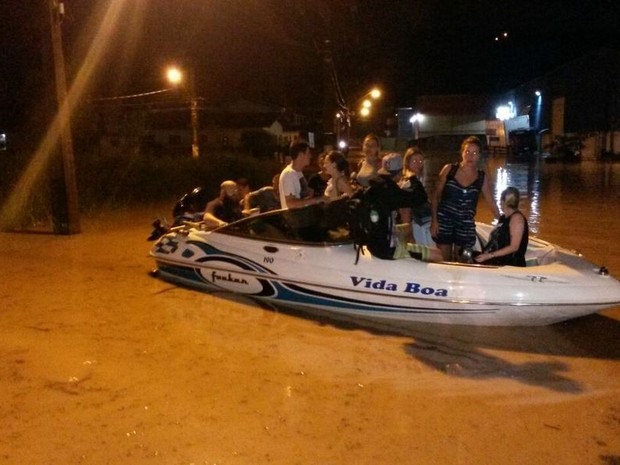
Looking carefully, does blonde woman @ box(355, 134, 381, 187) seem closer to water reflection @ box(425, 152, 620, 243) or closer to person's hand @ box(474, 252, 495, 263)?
person's hand @ box(474, 252, 495, 263)

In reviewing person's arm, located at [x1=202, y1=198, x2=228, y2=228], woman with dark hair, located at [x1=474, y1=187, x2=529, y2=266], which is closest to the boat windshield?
person's arm, located at [x1=202, y1=198, x2=228, y2=228]

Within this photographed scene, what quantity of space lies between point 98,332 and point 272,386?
2.16 meters

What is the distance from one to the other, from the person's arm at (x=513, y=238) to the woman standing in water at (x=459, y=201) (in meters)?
0.38

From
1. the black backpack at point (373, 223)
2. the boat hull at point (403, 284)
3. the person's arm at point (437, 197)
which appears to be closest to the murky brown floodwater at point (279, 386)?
the boat hull at point (403, 284)

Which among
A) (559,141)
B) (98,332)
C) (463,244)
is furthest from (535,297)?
(559,141)

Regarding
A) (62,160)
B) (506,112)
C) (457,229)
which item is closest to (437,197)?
(457,229)

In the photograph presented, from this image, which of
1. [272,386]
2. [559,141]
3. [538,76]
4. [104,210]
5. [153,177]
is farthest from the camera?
[538,76]

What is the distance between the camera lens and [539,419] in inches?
173

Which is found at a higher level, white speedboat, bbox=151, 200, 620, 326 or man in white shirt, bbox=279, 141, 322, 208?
man in white shirt, bbox=279, 141, 322, 208

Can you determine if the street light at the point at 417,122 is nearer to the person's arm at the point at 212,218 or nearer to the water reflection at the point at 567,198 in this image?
the water reflection at the point at 567,198

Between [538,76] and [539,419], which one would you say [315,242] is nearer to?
[539,419]

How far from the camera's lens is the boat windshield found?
6.69m

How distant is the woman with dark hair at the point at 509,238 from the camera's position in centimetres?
629

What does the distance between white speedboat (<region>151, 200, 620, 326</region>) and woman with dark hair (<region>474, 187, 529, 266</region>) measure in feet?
0.70
